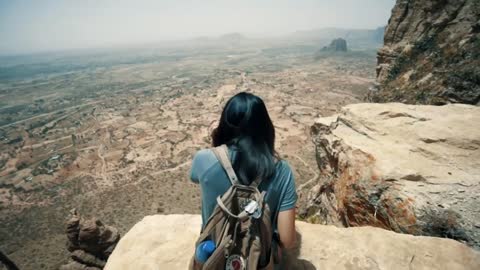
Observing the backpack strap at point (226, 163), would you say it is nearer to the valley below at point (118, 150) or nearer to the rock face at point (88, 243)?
the valley below at point (118, 150)

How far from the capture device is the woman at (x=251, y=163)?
6.51 feet

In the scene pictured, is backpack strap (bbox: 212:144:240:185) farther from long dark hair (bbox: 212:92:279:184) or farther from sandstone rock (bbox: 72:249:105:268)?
sandstone rock (bbox: 72:249:105:268)

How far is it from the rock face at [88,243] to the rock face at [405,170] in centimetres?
1272

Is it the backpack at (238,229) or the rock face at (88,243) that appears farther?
the rock face at (88,243)

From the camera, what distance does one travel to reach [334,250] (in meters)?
3.25

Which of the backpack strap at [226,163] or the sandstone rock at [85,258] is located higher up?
the backpack strap at [226,163]

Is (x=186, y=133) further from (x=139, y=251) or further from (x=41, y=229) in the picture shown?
(x=139, y=251)

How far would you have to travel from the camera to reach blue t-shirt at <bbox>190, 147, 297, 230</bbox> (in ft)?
6.58

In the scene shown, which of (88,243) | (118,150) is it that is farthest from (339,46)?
(88,243)

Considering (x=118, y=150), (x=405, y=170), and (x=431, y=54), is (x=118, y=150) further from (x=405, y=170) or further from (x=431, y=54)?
(x=405, y=170)

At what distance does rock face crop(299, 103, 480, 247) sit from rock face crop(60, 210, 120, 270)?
12717mm

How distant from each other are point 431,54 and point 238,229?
14.2m

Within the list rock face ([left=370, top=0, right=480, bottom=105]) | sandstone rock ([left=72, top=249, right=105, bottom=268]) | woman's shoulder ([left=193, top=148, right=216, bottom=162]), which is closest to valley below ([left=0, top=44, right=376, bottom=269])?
woman's shoulder ([left=193, top=148, right=216, bottom=162])

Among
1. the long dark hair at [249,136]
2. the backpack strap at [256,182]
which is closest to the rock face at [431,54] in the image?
the long dark hair at [249,136]
